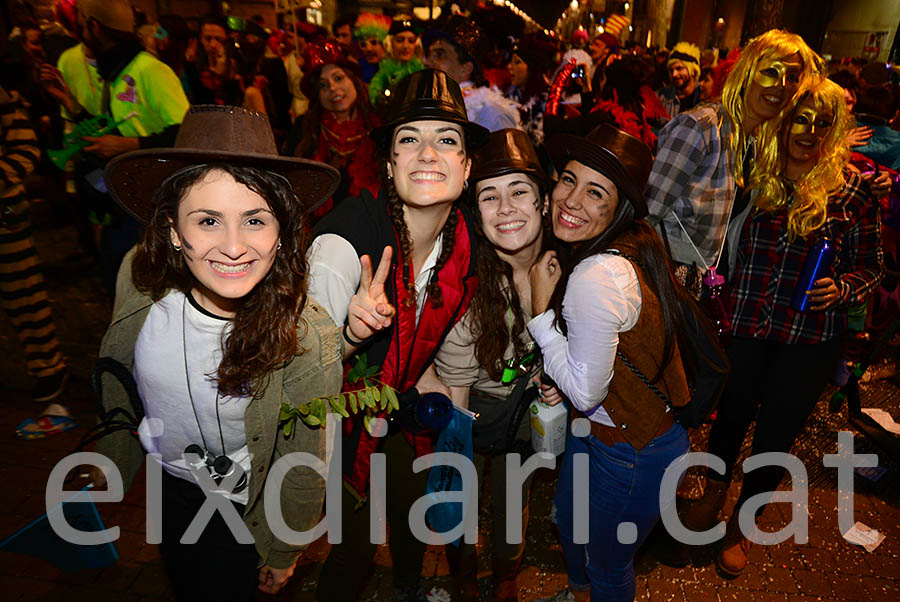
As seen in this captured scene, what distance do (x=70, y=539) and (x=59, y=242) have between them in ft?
22.7

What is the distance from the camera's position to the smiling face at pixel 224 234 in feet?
4.87

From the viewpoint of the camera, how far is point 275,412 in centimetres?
172

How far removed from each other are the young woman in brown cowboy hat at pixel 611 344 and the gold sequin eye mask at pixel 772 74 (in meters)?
1.37

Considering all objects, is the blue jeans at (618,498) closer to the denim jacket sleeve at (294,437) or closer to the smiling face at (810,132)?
the denim jacket sleeve at (294,437)

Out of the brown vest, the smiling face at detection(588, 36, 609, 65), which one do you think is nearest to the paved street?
the brown vest

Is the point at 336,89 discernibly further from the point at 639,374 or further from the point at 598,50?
the point at 598,50

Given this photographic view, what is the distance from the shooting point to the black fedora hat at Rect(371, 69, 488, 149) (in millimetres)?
2029

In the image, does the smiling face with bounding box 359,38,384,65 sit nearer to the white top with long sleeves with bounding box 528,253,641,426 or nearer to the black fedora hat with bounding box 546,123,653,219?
the black fedora hat with bounding box 546,123,653,219

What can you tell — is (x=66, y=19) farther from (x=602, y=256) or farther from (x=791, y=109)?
(x=791, y=109)

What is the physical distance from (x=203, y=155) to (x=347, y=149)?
280cm

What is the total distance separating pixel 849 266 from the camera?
8.68ft

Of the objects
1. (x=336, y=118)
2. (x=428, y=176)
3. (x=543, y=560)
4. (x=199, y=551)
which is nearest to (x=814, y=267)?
A: (x=428, y=176)

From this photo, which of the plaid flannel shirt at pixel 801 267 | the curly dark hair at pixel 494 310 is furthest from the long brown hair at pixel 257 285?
the plaid flannel shirt at pixel 801 267

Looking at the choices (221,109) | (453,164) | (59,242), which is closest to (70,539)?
(221,109)
